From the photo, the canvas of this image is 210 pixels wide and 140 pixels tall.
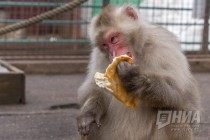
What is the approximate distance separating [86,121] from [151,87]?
22.1 inches

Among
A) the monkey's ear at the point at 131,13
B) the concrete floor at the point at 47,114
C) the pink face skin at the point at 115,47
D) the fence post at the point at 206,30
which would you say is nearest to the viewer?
the pink face skin at the point at 115,47

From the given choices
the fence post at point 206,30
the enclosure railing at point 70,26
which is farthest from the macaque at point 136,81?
the fence post at point 206,30

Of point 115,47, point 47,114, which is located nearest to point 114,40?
point 115,47

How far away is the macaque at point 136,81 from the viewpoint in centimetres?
374

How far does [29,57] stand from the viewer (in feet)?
29.1

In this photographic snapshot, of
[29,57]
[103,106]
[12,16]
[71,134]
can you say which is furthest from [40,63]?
[103,106]

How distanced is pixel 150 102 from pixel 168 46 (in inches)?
16.8

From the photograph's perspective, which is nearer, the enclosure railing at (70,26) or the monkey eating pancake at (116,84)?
the monkey eating pancake at (116,84)

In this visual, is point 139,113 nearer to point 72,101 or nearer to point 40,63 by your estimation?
point 72,101

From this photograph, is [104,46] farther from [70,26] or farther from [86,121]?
[70,26]

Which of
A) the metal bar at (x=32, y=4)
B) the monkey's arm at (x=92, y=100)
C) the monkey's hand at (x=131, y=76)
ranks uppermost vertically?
the metal bar at (x=32, y=4)

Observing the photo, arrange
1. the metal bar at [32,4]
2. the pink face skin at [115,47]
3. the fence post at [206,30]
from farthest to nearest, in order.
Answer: the fence post at [206,30] < the metal bar at [32,4] < the pink face skin at [115,47]

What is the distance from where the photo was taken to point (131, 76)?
369cm

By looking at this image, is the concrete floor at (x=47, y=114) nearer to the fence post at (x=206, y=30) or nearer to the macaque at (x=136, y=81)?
the macaque at (x=136, y=81)
